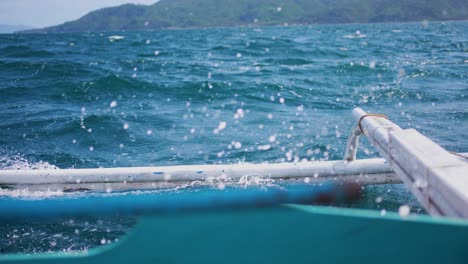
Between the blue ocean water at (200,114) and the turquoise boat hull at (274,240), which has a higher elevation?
the blue ocean water at (200,114)

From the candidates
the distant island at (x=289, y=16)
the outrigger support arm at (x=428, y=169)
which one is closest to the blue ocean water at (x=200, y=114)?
the outrigger support arm at (x=428, y=169)

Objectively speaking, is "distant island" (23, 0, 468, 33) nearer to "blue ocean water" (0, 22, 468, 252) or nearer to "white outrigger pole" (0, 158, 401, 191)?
"blue ocean water" (0, 22, 468, 252)

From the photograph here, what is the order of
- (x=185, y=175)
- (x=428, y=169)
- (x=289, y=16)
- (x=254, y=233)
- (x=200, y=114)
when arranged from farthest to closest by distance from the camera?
(x=289, y=16) < (x=200, y=114) < (x=185, y=175) < (x=428, y=169) < (x=254, y=233)

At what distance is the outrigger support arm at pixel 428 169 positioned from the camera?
1.47m

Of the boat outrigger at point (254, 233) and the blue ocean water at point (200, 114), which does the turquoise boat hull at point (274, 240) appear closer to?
the boat outrigger at point (254, 233)

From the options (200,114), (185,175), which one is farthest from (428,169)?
(200,114)

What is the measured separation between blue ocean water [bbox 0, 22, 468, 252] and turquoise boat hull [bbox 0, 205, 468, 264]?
267cm

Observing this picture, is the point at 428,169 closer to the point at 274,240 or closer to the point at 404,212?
the point at 404,212

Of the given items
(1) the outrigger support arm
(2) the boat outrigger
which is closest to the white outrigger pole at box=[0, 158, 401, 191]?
(1) the outrigger support arm

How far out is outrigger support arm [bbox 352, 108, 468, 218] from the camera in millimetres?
1472

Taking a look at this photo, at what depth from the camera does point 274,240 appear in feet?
3.78

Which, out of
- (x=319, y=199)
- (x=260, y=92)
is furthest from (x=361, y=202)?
(x=260, y=92)

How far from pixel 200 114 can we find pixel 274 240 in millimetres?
7841

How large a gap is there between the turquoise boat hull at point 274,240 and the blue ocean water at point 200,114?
2671 millimetres
